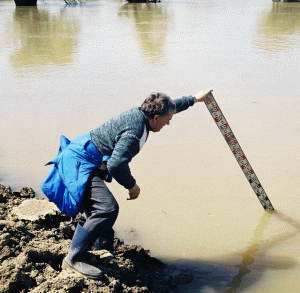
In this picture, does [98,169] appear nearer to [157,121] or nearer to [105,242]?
[157,121]

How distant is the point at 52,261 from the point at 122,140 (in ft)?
3.88

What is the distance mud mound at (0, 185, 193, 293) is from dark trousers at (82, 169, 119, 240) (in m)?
0.38

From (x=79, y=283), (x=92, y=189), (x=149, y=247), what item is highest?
(x=92, y=189)

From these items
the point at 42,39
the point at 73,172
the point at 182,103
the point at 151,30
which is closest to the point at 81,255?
the point at 73,172

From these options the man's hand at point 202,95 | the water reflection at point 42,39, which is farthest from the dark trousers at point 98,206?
the water reflection at point 42,39

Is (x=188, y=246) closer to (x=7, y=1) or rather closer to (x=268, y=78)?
(x=268, y=78)

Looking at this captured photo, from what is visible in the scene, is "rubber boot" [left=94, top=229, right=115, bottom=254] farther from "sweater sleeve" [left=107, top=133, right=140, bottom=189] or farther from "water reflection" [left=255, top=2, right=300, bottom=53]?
"water reflection" [left=255, top=2, right=300, bottom=53]

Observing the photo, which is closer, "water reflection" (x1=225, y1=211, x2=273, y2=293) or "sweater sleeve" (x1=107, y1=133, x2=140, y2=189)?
"sweater sleeve" (x1=107, y1=133, x2=140, y2=189)

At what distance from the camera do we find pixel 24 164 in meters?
6.36

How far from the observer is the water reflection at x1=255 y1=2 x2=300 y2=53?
14539 millimetres

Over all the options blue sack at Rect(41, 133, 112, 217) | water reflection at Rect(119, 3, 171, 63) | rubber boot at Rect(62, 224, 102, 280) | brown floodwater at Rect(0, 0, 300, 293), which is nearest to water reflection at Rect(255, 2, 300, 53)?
brown floodwater at Rect(0, 0, 300, 293)

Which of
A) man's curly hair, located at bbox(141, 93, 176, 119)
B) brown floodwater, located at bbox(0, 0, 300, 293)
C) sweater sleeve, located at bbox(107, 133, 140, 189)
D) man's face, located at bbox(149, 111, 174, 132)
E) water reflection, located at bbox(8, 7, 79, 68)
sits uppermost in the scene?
man's curly hair, located at bbox(141, 93, 176, 119)

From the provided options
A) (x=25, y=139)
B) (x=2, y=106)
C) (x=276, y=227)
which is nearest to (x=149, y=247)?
(x=276, y=227)

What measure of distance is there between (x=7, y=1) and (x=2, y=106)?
32.9m
